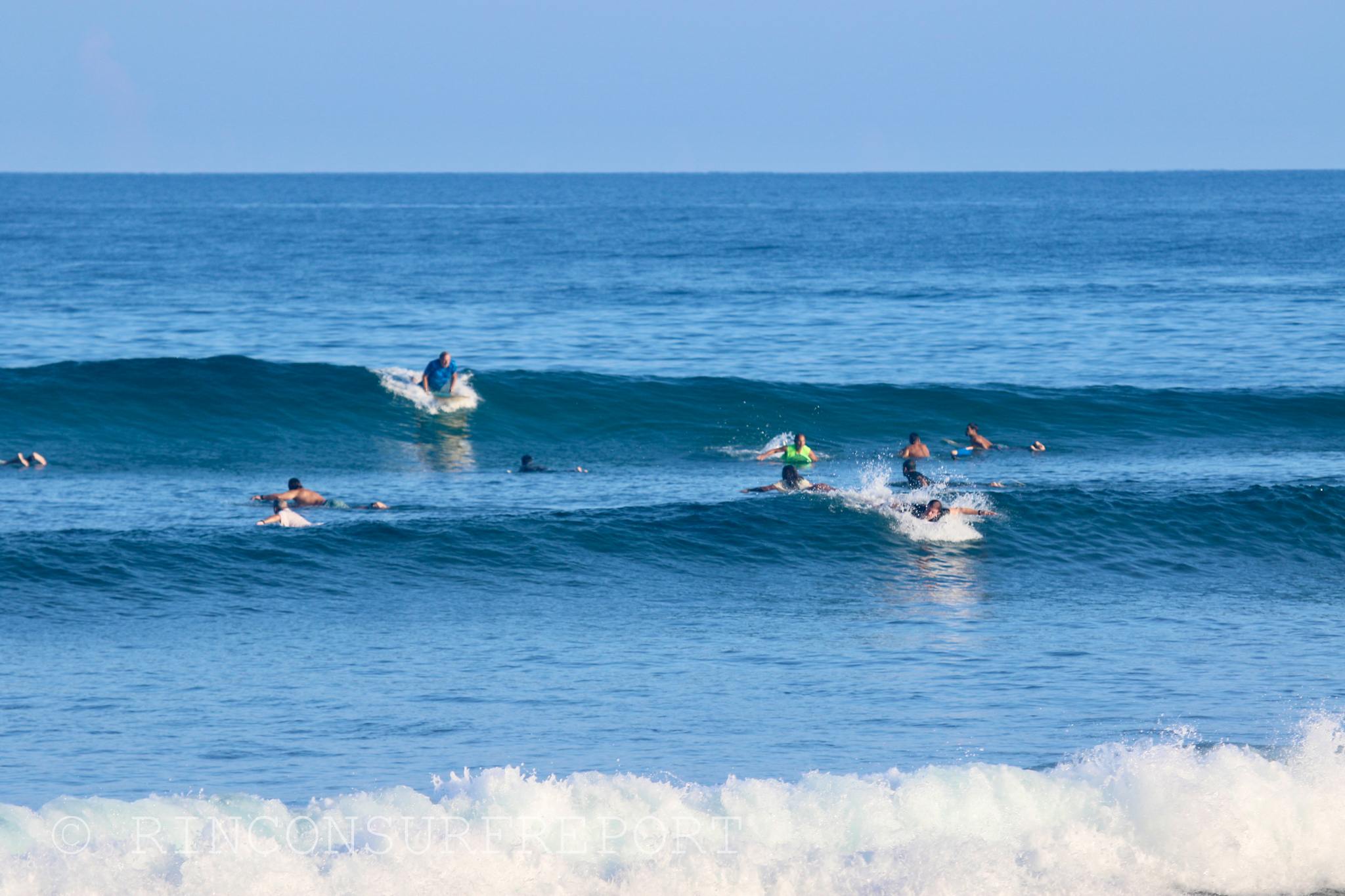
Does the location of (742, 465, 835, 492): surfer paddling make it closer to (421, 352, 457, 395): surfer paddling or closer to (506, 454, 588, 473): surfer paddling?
(506, 454, 588, 473): surfer paddling

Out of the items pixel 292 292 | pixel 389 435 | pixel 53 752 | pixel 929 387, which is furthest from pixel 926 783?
pixel 292 292

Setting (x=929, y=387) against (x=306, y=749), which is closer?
(x=306, y=749)

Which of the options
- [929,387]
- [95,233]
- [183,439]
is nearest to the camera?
[183,439]

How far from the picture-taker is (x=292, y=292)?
174 feet

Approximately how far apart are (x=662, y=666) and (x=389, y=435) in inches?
631

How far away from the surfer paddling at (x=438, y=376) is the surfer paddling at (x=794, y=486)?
10.8 meters

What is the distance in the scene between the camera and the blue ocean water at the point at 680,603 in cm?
841

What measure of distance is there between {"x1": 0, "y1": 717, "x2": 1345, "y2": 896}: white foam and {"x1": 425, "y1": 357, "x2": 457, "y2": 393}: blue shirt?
70.3 ft

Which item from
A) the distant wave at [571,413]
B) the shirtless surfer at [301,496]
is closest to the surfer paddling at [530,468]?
the distant wave at [571,413]

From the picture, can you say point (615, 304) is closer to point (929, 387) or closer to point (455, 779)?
point (929, 387)

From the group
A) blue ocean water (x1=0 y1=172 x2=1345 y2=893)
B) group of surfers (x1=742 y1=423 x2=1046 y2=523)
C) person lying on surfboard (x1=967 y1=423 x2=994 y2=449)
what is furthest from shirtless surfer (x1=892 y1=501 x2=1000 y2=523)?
person lying on surfboard (x1=967 y1=423 x2=994 y2=449)

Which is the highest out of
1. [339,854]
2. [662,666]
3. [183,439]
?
[183,439]

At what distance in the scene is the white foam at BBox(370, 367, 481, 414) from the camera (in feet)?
96.6

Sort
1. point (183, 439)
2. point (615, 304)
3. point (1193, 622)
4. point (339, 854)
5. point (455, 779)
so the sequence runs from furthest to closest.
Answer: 1. point (615, 304)
2. point (183, 439)
3. point (1193, 622)
4. point (455, 779)
5. point (339, 854)
